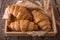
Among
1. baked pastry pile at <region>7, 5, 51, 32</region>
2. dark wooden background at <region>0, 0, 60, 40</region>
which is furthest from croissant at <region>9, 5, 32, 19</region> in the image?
dark wooden background at <region>0, 0, 60, 40</region>

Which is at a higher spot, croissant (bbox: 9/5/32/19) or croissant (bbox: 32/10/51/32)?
croissant (bbox: 9/5/32/19)

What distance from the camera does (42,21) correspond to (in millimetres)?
784

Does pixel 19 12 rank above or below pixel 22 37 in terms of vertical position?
above

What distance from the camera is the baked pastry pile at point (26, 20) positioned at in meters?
0.76

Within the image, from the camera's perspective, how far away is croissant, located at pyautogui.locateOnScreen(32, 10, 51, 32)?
77 centimetres

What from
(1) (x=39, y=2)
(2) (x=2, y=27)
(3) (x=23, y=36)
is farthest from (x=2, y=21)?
(1) (x=39, y=2)

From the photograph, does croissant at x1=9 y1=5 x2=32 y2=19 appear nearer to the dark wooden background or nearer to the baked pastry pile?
the baked pastry pile

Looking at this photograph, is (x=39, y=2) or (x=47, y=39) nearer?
(x=47, y=39)

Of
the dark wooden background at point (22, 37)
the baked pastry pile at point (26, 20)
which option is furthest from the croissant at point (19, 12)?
the dark wooden background at point (22, 37)

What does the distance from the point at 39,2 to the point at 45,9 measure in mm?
86

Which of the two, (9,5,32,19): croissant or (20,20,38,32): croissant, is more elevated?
(9,5,32,19): croissant

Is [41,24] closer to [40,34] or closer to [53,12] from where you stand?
[40,34]

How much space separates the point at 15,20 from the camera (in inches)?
32.6

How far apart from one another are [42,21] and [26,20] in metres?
0.09
